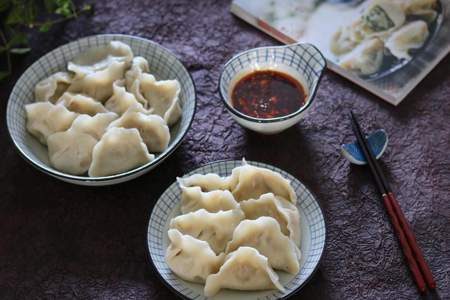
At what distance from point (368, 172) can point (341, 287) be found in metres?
0.33

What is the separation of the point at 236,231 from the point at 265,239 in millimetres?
65

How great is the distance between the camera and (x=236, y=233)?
1323 mm

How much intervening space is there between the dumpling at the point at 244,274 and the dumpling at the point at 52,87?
2.25 ft

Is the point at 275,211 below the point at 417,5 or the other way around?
below

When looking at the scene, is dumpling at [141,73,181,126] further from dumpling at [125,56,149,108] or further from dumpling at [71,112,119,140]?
dumpling at [71,112,119,140]

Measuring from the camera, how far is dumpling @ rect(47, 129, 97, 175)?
4.90 feet

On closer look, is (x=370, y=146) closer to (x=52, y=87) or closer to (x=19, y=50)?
(x=52, y=87)

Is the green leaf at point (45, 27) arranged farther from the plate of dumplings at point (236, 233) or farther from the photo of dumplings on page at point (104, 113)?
the plate of dumplings at point (236, 233)

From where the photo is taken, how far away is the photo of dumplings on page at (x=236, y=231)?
1283 mm

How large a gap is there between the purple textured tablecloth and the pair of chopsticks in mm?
23

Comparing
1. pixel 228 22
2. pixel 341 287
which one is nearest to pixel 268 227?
pixel 341 287

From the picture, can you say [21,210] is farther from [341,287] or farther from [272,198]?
[341,287]

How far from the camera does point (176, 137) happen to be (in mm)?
1546

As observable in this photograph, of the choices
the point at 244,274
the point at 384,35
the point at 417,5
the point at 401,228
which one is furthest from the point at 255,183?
the point at 417,5
